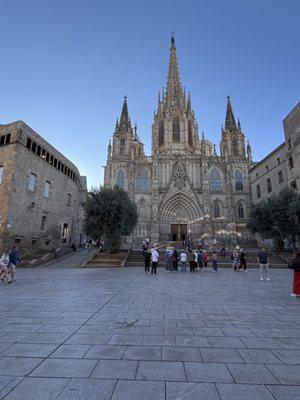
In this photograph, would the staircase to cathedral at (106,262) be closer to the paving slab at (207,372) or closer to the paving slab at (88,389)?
the paving slab at (207,372)

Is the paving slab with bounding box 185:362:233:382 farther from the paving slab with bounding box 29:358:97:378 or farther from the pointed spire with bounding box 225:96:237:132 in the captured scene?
the pointed spire with bounding box 225:96:237:132

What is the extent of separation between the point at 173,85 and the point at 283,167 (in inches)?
1236

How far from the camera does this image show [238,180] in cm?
4338

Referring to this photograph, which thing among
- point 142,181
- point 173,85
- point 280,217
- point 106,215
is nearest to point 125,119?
point 173,85

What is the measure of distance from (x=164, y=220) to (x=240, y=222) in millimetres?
12523

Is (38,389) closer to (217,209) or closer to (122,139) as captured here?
(217,209)

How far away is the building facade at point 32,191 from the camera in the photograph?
835 inches

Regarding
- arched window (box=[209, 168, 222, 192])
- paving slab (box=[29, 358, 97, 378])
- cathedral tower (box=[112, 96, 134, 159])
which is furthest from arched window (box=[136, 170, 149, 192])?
paving slab (box=[29, 358, 97, 378])

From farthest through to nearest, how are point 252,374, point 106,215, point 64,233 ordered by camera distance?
point 64,233 < point 106,215 < point 252,374

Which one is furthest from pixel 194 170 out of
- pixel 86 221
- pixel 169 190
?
pixel 86 221

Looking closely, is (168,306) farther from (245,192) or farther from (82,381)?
(245,192)

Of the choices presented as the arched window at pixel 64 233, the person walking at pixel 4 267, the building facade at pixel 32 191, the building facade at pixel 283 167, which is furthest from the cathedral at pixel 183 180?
the person walking at pixel 4 267

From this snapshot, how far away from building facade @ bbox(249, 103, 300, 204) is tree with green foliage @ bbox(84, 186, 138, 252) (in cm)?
1937

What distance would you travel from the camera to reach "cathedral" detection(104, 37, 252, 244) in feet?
131
